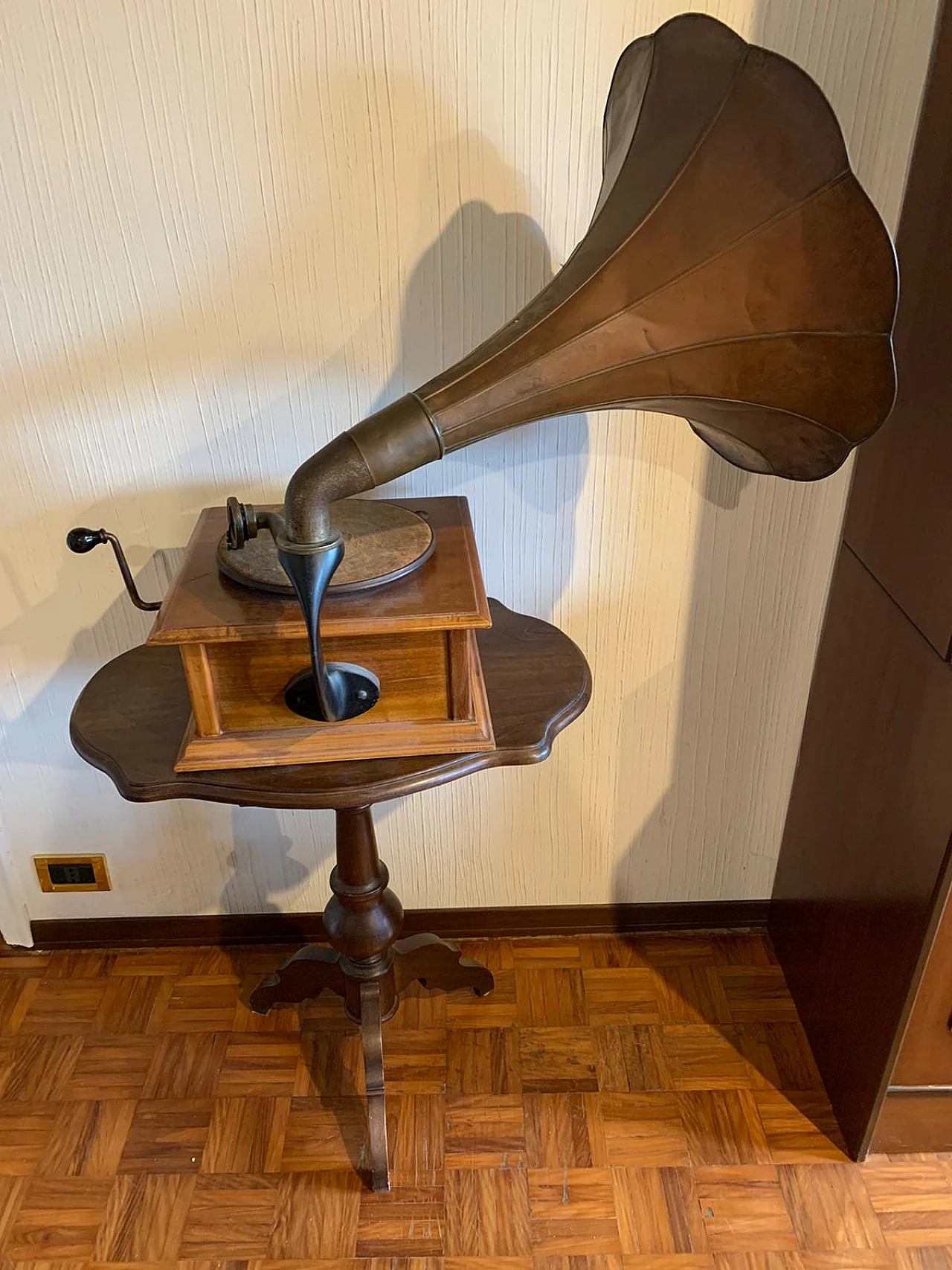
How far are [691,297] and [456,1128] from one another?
1152 millimetres

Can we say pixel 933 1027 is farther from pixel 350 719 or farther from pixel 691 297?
pixel 691 297

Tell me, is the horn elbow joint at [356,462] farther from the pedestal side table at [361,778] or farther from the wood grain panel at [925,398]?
the wood grain panel at [925,398]

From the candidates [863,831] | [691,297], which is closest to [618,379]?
[691,297]

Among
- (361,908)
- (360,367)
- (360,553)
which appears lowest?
(361,908)

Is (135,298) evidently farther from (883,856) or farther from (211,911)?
(883,856)

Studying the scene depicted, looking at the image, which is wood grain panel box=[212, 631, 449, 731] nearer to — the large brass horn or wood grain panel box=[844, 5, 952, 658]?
the large brass horn

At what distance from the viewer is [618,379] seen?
0.87 meters

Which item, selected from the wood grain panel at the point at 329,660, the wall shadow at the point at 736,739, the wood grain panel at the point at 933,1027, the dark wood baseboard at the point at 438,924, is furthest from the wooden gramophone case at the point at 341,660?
the dark wood baseboard at the point at 438,924

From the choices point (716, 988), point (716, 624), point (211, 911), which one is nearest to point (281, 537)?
point (716, 624)

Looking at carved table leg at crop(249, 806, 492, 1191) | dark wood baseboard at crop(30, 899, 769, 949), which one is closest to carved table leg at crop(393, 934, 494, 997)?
carved table leg at crop(249, 806, 492, 1191)

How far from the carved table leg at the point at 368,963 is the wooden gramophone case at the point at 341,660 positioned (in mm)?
212

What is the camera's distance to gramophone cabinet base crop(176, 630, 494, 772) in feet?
3.06

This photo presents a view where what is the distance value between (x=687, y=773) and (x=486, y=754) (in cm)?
64

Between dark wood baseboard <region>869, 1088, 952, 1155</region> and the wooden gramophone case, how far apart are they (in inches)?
31.3
